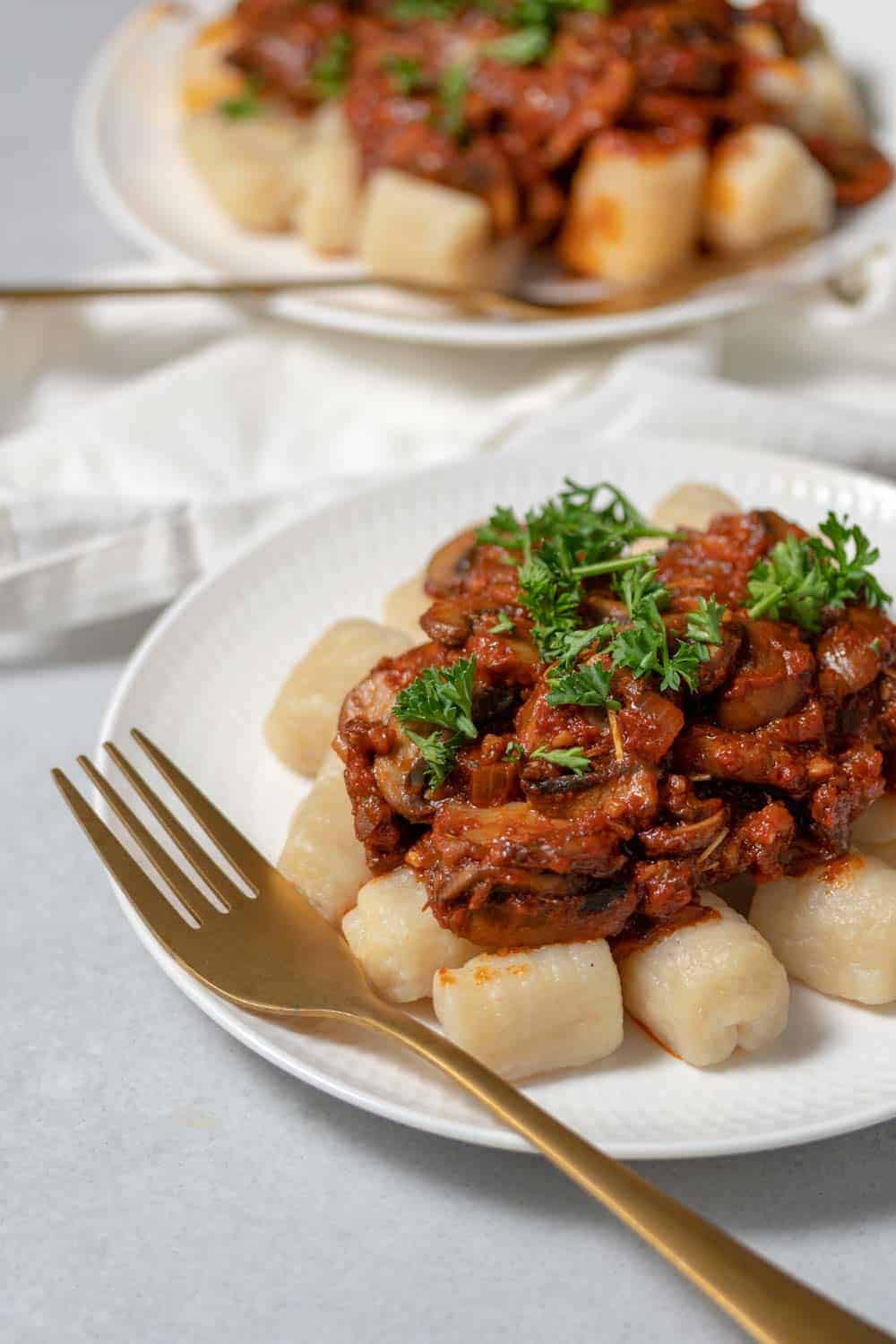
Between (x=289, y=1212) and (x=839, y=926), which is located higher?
(x=839, y=926)

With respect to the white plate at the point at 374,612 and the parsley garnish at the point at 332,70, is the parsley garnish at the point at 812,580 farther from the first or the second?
the parsley garnish at the point at 332,70

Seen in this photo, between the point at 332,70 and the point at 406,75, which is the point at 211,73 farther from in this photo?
the point at 406,75

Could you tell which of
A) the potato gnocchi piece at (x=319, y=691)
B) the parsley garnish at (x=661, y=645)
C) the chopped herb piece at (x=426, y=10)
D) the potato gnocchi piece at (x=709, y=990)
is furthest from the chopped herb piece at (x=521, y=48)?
the potato gnocchi piece at (x=709, y=990)

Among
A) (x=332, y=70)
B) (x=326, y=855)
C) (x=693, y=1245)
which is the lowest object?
(x=693, y=1245)

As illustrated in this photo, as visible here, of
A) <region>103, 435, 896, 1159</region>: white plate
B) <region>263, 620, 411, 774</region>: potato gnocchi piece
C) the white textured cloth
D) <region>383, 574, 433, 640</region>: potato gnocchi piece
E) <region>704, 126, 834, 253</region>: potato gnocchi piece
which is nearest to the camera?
<region>103, 435, 896, 1159</region>: white plate

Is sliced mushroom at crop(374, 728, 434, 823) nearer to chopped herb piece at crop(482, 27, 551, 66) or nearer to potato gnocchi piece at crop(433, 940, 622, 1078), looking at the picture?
potato gnocchi piece at crop(433, 940, 622, 1078)

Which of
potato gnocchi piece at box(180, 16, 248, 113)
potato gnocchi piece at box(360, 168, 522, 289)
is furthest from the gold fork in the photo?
potato gnocchi piece at box(180, 16, 248, 113)

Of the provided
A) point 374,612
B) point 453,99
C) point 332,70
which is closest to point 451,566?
point 374,612
